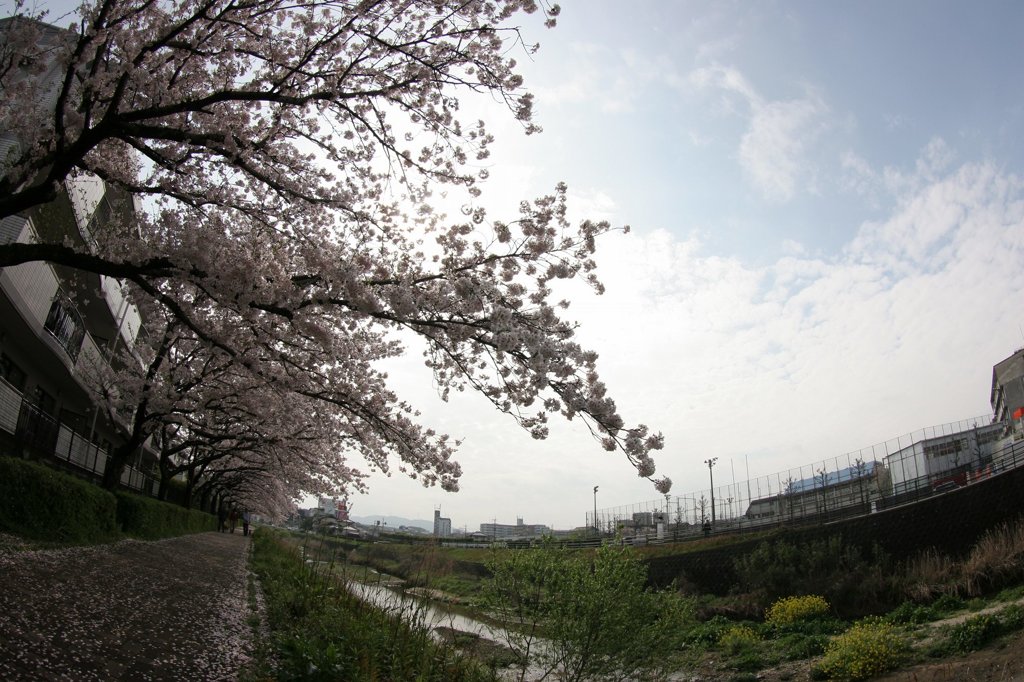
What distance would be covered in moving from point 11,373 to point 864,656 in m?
24.0

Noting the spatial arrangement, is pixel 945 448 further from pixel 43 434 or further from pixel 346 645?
pixel 43 434

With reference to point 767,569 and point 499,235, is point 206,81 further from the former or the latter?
point 767,569

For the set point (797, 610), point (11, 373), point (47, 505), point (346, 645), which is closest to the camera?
point (346, 645)

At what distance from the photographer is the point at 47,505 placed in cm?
1094

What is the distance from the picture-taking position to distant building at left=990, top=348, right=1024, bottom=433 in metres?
35.2

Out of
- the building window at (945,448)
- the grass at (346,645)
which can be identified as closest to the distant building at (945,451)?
the building window at (945,448)

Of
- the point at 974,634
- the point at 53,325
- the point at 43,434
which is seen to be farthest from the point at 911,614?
the point at 53,325

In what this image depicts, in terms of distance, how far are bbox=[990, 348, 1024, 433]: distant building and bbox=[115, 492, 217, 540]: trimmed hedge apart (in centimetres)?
3796

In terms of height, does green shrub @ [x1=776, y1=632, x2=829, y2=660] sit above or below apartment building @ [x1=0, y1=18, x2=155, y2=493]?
below

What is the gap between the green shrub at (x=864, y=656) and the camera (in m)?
12.2

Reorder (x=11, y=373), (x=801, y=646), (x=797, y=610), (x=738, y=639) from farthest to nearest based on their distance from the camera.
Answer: (x=797, y=610)
(x=738, y=639)
(x=11, y=373)
(x=801, y=646)

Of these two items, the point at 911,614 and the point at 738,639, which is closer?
the point at 911,614

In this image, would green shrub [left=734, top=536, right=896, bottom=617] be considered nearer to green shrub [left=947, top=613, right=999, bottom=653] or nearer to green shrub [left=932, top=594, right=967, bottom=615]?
green shrub [left=932, top=594, right=967, bottom=615]

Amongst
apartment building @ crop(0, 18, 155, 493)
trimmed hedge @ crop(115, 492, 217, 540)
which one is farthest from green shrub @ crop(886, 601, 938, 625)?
apartment building @ crop(0, 18, 155, 493)
